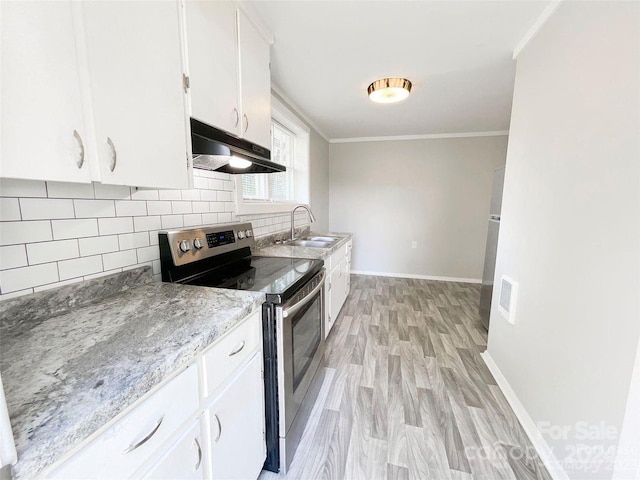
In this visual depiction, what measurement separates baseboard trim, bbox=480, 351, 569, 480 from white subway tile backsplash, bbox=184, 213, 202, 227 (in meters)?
2.22

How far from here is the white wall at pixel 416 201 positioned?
161 inches

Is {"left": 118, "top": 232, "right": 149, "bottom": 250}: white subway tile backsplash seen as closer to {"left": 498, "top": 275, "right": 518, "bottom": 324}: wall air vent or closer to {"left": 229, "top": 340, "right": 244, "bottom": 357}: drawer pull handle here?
{"left": 229, "top": 340, "right": 244, "bottom": 357}: drawer pull handle

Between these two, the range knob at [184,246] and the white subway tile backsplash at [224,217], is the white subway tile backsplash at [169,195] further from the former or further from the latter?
the white subway tile backsplash at [224,217]

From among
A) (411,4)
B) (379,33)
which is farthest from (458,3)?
(379,33)

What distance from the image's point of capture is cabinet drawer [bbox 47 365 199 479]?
491 mm

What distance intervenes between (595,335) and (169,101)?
1925 millimetres

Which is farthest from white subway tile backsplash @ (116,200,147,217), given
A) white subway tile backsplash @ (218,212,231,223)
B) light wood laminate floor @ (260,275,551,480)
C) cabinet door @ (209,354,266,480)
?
light wood laminate floor @ (260,275,551,480)

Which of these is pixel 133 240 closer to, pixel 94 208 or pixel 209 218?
pixel 94 208

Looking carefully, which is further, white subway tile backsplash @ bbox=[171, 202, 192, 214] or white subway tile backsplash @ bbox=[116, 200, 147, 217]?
white subway tile backsplash @ bbox=[171, 202, 192, 214]

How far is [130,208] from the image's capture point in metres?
1.17

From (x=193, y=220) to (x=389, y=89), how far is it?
6.44 feet

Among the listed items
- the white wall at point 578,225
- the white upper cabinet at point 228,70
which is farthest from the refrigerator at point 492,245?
the white upper cabinet at point 228,70

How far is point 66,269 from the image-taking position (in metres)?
0.95

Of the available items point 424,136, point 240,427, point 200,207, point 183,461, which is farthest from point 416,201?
point 183,461
